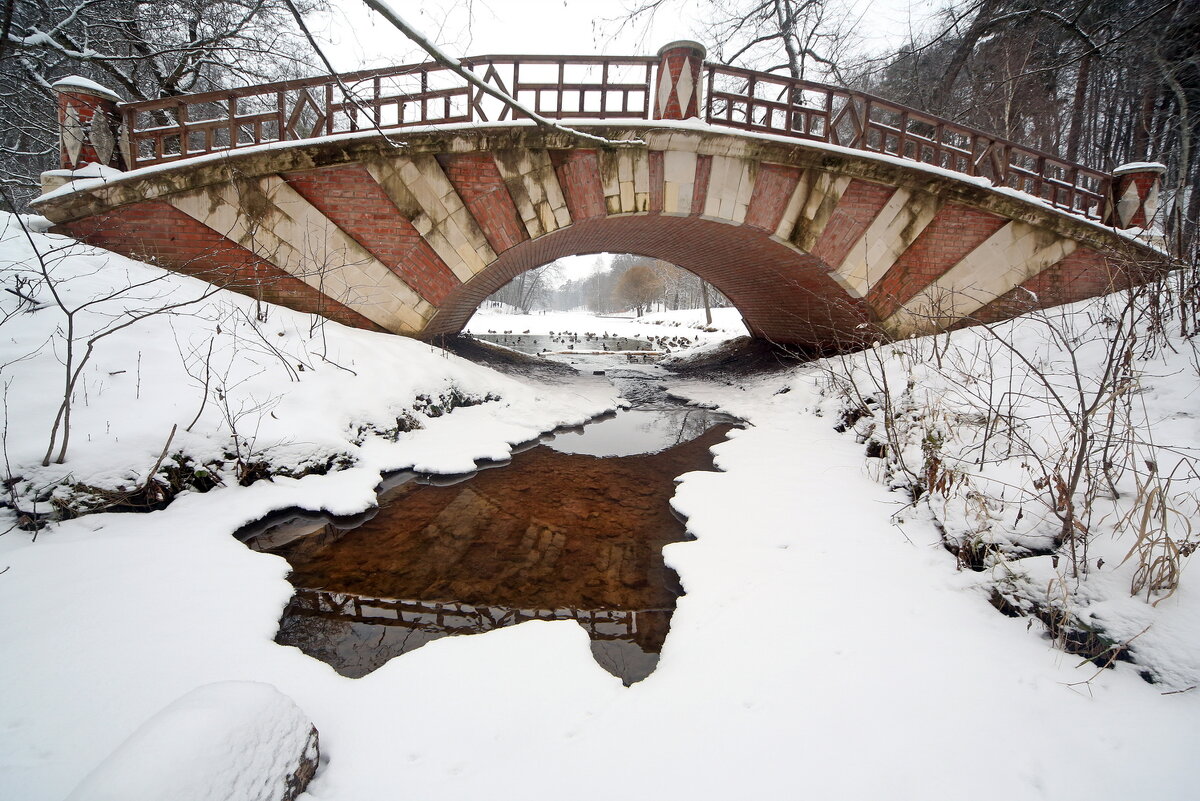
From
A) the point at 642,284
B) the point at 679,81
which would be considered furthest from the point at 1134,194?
the point at 642,284

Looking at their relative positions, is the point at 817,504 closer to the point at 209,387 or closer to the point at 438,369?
the point at 438,369

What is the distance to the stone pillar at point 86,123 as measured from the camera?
520 centimetres

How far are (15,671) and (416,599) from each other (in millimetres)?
1396

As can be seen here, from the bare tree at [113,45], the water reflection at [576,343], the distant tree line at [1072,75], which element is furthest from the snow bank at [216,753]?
the water reflection at [576,343]

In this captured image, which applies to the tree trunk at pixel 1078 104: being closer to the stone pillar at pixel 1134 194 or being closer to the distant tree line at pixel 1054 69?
the distant tree line at pixel 1054 69

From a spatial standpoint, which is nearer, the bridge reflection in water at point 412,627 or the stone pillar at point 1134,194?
the bridge reflection in water at point 412,627

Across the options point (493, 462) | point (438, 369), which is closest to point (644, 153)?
point (438, 369)

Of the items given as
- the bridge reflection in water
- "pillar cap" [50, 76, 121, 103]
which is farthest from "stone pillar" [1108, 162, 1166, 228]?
"pillar cap" [50, 76, 121, 103]

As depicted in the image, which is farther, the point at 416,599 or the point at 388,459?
the point at 388,459

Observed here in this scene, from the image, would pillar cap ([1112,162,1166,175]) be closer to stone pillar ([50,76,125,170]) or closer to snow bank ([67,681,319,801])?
snow bank ([67,681,319,801])

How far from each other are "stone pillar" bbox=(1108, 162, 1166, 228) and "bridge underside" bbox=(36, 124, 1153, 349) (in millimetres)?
614

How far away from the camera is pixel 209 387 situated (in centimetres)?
387

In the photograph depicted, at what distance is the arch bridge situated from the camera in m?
5.36

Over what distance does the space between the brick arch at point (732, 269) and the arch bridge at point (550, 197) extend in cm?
12
